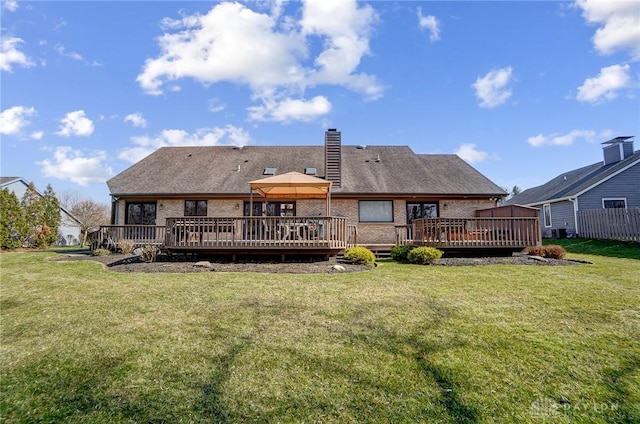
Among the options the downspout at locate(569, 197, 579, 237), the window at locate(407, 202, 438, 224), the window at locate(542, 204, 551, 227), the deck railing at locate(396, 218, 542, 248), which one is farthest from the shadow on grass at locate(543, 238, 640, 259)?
the window at locate(542, 204, 551, 227)

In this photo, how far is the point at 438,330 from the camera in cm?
469

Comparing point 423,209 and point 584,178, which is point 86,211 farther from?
point 584,178

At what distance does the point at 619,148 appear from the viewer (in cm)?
2239

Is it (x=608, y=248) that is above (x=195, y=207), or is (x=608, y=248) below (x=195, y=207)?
below

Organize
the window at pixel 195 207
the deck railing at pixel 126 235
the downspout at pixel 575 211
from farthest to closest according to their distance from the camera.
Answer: the downspout at pixel 575 211 → the window at pixel 195 207 → the deck railing at pixel 126 235

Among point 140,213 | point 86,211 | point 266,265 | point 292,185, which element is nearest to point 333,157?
point 292,185

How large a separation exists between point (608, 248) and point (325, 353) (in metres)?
15.8

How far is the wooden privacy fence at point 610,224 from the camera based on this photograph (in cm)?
1427

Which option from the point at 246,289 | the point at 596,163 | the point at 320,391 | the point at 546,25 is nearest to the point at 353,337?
the point at 320,391

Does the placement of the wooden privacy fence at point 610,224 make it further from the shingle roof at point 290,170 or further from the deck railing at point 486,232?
the deck railing at point 486,232

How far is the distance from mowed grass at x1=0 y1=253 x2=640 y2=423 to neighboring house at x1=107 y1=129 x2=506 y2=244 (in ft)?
29.9

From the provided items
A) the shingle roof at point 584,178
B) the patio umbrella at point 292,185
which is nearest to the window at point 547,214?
the shingle roof at point 584,178

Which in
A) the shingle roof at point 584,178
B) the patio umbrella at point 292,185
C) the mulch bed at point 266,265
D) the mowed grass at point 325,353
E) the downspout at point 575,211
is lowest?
the mowed grass at point 325,353

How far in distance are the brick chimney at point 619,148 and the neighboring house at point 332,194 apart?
12670 mm
